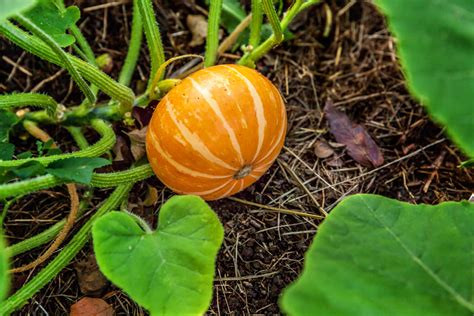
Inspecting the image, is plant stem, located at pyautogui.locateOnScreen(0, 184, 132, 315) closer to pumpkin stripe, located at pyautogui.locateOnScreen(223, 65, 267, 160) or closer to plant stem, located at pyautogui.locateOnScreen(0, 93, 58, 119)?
plant stem, located at pyautogui.locateOnScreen(0, 93, 58, 119)

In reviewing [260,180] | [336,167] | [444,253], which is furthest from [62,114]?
[444,253]

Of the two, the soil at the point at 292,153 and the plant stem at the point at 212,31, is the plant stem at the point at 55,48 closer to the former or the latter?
the soil at the point at 292,153

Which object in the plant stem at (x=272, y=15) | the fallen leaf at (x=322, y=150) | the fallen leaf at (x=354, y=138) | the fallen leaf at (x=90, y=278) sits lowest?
the fallen leaf at (x=90, y=278)

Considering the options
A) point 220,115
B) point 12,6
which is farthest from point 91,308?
point 12,6

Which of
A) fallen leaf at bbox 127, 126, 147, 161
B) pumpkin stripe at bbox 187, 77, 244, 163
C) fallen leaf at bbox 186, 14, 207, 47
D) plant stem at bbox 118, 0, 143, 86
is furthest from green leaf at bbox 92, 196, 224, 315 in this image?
fallen leaf at bbox 186, 14, 207, 47

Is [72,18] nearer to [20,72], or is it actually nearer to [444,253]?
[20,72]

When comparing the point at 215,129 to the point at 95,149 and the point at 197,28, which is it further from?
the point at 197,28

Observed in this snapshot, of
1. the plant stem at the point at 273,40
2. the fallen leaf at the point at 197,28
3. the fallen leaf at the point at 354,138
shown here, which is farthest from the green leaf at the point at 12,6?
the fallen leaf at the point at 354,138
